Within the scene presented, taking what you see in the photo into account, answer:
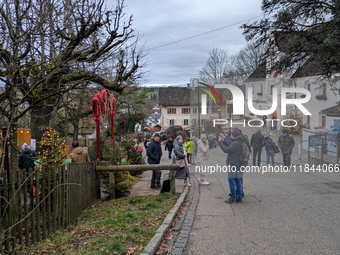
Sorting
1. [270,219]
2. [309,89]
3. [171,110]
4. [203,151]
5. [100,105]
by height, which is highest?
[171,110]

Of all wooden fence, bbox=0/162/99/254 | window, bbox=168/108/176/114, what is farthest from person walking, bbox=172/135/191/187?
window, bbox=168/108/176/114

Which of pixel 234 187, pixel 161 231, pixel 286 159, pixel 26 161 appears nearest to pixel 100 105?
pixel 26 161

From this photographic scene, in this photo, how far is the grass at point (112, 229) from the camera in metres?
4.95

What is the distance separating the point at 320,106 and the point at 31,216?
31.5 feet

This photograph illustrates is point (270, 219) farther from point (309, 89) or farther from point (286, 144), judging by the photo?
point (309, 89)

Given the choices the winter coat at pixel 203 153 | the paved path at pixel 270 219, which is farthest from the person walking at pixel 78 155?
the paved path at pixel 270 219

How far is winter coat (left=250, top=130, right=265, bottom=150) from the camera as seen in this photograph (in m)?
11.1

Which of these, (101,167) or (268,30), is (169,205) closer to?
(101,167)

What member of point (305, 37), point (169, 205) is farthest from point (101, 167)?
point (305, 37)

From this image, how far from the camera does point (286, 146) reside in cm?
1123

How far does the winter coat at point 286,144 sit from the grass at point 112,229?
479 cm

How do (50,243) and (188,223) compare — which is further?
(188,223)

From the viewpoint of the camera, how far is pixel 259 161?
11.0 meters

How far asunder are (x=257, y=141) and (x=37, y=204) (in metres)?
7.84
